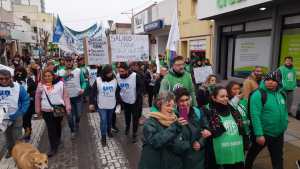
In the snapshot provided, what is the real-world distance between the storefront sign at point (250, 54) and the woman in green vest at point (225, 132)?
284 inches

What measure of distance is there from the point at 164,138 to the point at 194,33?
14043 mm

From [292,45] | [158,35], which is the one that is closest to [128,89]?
[292,45]

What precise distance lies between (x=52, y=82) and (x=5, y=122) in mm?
1141

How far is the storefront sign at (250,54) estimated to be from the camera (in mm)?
10328

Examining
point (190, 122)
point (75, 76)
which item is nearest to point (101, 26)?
point (75, 76)

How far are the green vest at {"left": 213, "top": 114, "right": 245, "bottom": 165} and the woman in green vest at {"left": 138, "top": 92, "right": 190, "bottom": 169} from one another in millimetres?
482

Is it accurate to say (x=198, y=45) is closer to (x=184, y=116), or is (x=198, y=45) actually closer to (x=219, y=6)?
(x=219, y=6)

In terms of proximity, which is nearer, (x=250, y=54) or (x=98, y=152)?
(x=98, y=152)

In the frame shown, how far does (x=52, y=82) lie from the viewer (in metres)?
5.26

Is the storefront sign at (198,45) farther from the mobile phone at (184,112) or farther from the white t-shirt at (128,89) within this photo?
the mobile phone at (184,112)

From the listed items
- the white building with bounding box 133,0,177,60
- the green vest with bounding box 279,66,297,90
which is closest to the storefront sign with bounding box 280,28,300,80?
the green vest with bounding box 279,66,297,90

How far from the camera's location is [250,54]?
11.3 meters

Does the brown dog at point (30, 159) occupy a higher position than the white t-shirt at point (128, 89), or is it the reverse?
the white t-shirt at point (128, 89)

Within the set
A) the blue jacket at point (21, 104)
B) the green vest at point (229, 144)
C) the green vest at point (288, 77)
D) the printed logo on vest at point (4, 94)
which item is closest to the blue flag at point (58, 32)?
the blue jacket at point (21, 104)
